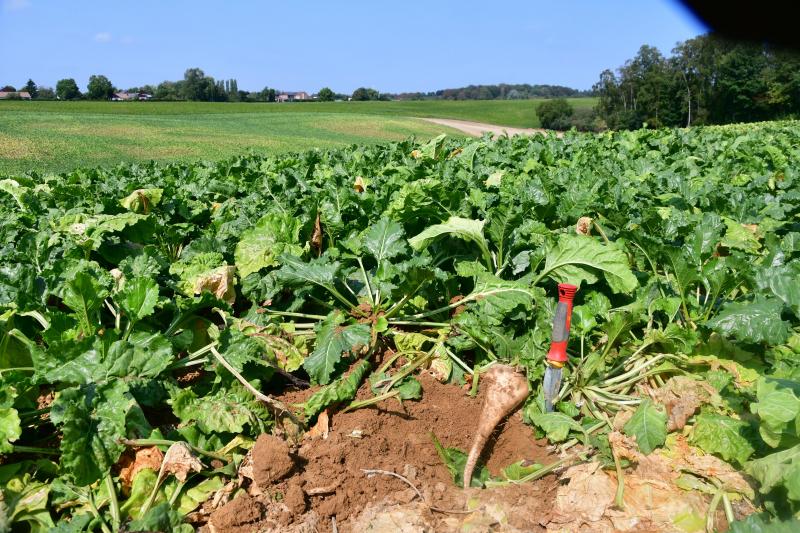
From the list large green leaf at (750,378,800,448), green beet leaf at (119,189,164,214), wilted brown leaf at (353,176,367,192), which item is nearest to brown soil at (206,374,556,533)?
large green leaf at (750,378,800,448)

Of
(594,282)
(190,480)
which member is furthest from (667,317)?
(190,480)

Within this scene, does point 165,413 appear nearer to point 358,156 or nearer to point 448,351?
point 448,351

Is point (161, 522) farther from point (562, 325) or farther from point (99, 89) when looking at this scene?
point (99, 89)

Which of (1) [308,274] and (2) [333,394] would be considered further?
(1) [308,274]

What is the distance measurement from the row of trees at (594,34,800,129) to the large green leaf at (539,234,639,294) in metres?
63.2

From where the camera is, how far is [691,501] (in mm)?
2354

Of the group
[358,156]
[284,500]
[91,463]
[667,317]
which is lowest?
[284,500]

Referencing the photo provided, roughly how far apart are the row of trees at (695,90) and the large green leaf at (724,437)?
63.9m

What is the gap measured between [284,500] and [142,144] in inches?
1378

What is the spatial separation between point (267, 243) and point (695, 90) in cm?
7906

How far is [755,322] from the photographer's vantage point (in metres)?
2.88

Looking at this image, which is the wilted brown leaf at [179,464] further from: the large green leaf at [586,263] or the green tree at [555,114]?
the green tree at [555,114]

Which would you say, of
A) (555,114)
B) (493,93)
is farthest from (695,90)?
(493,93)

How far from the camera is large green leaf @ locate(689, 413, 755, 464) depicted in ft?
8.21
